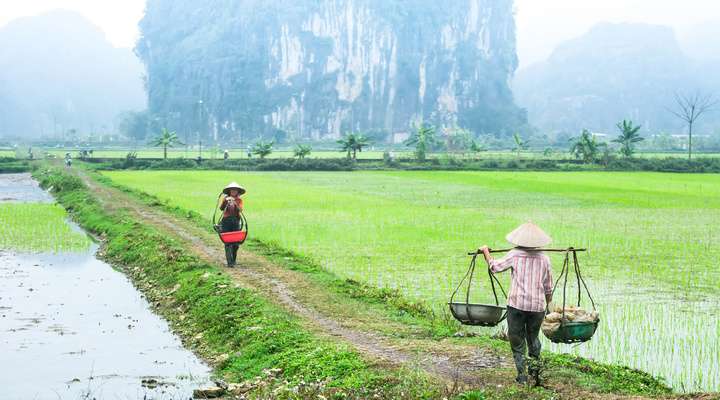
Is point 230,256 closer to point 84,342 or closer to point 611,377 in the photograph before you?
point 84,342

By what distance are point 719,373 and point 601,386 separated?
166 centimetres

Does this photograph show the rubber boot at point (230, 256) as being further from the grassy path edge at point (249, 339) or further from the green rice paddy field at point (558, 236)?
the green rice paddy field at point (558, 236)

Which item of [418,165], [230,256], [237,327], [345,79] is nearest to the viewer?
[237,327]

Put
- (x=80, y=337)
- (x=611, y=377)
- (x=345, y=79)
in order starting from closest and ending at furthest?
(x=611, y=377) → (x=80, y=337) → (x=345, y=79)

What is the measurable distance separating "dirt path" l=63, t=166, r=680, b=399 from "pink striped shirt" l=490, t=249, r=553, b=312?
664mm

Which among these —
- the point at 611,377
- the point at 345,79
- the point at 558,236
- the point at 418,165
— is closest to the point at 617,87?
the point at 345,79

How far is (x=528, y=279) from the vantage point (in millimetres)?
6062

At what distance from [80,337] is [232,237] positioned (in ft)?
9.69

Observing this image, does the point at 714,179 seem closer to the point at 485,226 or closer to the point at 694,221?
the point at 694,221

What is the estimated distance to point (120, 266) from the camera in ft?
48.2

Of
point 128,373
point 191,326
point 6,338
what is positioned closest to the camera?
point 128,373

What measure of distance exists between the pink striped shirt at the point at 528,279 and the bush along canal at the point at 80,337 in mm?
2819

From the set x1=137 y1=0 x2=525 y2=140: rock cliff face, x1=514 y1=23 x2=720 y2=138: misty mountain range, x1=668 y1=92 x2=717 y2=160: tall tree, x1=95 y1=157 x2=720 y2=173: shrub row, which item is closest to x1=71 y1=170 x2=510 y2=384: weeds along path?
x1=95 y1=157 x2=720 y2=173: shrub row

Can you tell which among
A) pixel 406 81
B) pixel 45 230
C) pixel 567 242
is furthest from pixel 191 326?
pixel 406 81
